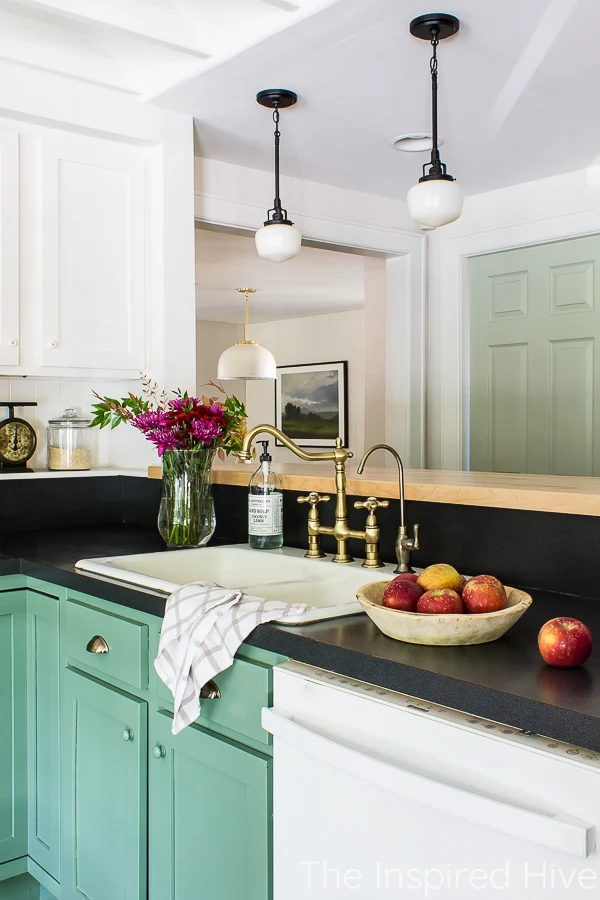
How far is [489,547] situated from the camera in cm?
177

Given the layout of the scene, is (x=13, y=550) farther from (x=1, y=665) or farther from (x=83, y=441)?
(x=83, y=441)

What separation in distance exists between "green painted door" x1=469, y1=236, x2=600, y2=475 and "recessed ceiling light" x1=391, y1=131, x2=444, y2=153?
768mm

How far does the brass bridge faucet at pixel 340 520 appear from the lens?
6.18 feet

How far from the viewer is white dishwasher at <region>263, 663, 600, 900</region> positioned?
951mm

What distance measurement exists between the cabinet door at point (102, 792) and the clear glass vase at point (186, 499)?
19.1 inches

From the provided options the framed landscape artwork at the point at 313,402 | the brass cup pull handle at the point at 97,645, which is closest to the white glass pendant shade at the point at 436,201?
the brass cup pull handle at the point at 97,645

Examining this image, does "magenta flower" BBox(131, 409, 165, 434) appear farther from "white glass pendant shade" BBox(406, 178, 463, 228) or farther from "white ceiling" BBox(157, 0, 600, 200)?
"white ceiling" BBox(157, 0, 600, 200)

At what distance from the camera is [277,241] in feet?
8.61

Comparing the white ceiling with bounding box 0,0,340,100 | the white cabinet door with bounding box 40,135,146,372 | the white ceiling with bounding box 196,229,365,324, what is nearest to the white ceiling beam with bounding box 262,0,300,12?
the white ceiling with bounding box 0,0,340,100

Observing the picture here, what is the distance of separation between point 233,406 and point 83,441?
738 mm

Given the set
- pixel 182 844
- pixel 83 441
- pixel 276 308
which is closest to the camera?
pixel 182 844

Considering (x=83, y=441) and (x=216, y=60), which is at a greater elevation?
(x=216, y=60)

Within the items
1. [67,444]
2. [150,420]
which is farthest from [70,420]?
[150,420]

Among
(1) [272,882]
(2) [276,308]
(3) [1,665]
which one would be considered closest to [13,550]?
(3) [1,665]
